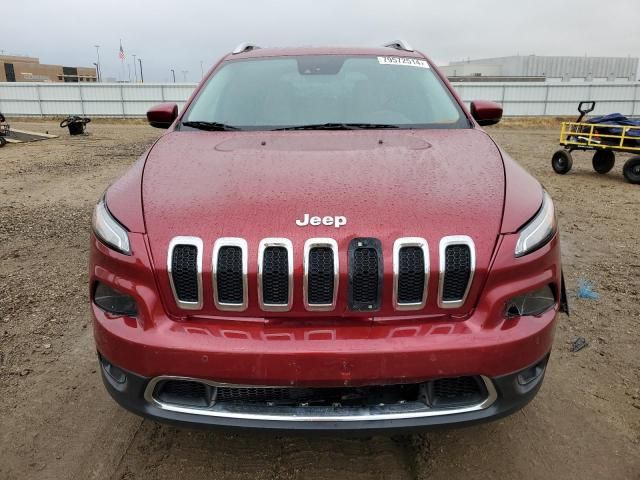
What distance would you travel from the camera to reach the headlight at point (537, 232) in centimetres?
174

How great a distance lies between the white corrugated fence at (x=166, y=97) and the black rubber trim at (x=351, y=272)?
89.8 ft

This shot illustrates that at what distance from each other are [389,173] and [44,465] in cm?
185

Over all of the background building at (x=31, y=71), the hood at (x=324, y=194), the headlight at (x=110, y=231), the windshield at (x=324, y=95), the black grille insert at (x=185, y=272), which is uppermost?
the windshield at (x=324, y=95)

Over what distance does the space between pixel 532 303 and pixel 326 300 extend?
74 cm

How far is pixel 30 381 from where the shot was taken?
8.75 ft

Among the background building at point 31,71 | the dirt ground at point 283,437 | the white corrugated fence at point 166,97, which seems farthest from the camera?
the background building at point 31,71

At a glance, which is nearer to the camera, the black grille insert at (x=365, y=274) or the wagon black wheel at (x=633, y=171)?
the black grille insert at (x=365, y=274)

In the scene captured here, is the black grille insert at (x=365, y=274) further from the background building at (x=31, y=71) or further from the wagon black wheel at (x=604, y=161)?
the background building at (x=31, y=71)

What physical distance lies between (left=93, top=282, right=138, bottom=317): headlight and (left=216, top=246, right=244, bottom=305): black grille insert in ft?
1.11

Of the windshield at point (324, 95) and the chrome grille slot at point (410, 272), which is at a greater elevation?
the windshield at point (324, 95)

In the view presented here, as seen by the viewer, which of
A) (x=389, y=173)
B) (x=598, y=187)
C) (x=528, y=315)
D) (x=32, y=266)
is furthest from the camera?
(x=598, y=187)

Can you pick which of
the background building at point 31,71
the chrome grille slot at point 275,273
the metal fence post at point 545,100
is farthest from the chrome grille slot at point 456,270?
the background building at point 31,71

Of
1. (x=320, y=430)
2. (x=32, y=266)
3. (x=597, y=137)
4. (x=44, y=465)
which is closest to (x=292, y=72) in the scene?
(x=320, y=430)

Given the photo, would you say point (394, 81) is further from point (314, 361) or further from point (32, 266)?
point (32, 266)
